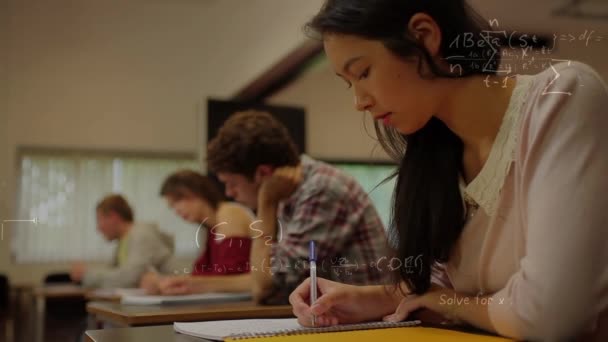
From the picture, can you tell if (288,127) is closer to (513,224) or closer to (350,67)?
(350,67)

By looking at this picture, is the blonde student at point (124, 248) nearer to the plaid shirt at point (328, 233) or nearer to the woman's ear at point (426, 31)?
the plaid shirt at point (328, 233)

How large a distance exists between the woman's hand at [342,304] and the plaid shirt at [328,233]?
A: 0.03 meters

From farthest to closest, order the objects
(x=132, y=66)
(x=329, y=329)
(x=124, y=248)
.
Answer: (x=132, y=66), (x=124, y=248), (x=329, y=329)

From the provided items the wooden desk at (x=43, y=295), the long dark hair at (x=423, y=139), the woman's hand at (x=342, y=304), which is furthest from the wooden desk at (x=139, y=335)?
the wooden desk at (x=43, y=295)

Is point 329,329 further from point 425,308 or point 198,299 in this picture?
point 198,299

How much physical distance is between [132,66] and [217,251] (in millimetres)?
2201

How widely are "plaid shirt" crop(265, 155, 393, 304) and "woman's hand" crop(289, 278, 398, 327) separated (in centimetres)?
3

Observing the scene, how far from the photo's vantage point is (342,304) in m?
0.77

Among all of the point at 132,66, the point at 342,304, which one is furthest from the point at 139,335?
the point at 132,66

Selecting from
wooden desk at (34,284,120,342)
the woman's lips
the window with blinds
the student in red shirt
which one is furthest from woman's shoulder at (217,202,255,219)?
wooden desk at (34,284,120,342)

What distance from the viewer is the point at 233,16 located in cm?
229

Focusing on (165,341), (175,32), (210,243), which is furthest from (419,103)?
(175,32)

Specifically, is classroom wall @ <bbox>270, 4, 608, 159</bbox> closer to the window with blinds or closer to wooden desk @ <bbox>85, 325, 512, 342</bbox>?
wooden desk @ <bbox>85, 325, 512, 342</bbox>

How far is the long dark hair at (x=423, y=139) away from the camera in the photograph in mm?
656
